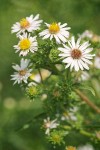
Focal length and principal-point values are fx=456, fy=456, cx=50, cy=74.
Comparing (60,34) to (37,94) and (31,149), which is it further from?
(31,149)

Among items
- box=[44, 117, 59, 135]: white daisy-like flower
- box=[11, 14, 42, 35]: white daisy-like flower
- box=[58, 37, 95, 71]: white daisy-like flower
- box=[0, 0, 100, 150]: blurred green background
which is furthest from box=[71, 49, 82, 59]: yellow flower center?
box=[0, 0, 100, 150]: blurred green background

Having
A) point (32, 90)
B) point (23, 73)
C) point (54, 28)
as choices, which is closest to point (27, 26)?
point (54, 28)

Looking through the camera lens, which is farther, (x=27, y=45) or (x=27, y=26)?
(x=27, y=26)

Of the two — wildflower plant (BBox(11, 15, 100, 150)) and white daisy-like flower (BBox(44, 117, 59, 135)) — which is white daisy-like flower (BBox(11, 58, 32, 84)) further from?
white daisy-like flower (BBox(44, 117, 59, 135))

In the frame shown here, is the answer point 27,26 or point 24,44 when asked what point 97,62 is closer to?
point 27,26

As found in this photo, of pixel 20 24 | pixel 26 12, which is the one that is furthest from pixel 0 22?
pixel 20 24

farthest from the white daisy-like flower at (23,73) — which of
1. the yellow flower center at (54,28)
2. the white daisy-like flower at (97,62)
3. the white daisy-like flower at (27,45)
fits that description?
the white daisy-like flower at (97,62)

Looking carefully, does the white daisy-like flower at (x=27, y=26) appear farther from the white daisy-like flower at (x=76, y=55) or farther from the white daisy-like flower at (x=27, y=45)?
the white daisy-like flower at (x=76, y=55)
